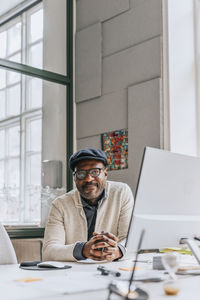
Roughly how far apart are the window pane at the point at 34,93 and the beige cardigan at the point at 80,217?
1.67 m

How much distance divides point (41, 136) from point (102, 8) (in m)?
1.41

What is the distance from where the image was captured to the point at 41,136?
422 centimetres

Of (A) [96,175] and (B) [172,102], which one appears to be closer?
(A) [96,175]

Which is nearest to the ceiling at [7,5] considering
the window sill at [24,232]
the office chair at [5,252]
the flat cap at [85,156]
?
the window sill at [24,232]

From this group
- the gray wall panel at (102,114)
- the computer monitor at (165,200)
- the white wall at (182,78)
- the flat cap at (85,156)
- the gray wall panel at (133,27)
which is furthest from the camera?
the gray wall panel at (102,114)

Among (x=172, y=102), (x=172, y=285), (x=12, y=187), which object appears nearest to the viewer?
(x=172, y=285)

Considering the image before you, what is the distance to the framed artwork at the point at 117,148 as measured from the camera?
3936 millimetres

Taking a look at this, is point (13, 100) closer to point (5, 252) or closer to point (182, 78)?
point (182, 78)

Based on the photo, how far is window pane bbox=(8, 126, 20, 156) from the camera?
3.99m

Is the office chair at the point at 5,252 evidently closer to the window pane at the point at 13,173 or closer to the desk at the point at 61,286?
the desk at the point at 61,286

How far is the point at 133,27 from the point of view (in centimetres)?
397

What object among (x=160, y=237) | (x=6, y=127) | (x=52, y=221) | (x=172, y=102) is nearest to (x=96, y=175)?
(x=52, y=221)

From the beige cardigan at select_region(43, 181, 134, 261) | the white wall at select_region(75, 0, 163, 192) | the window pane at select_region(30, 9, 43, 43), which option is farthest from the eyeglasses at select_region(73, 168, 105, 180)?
the window pane at select_region(30, 9, 43, 43)

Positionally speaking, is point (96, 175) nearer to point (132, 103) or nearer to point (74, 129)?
point (132, 103)
